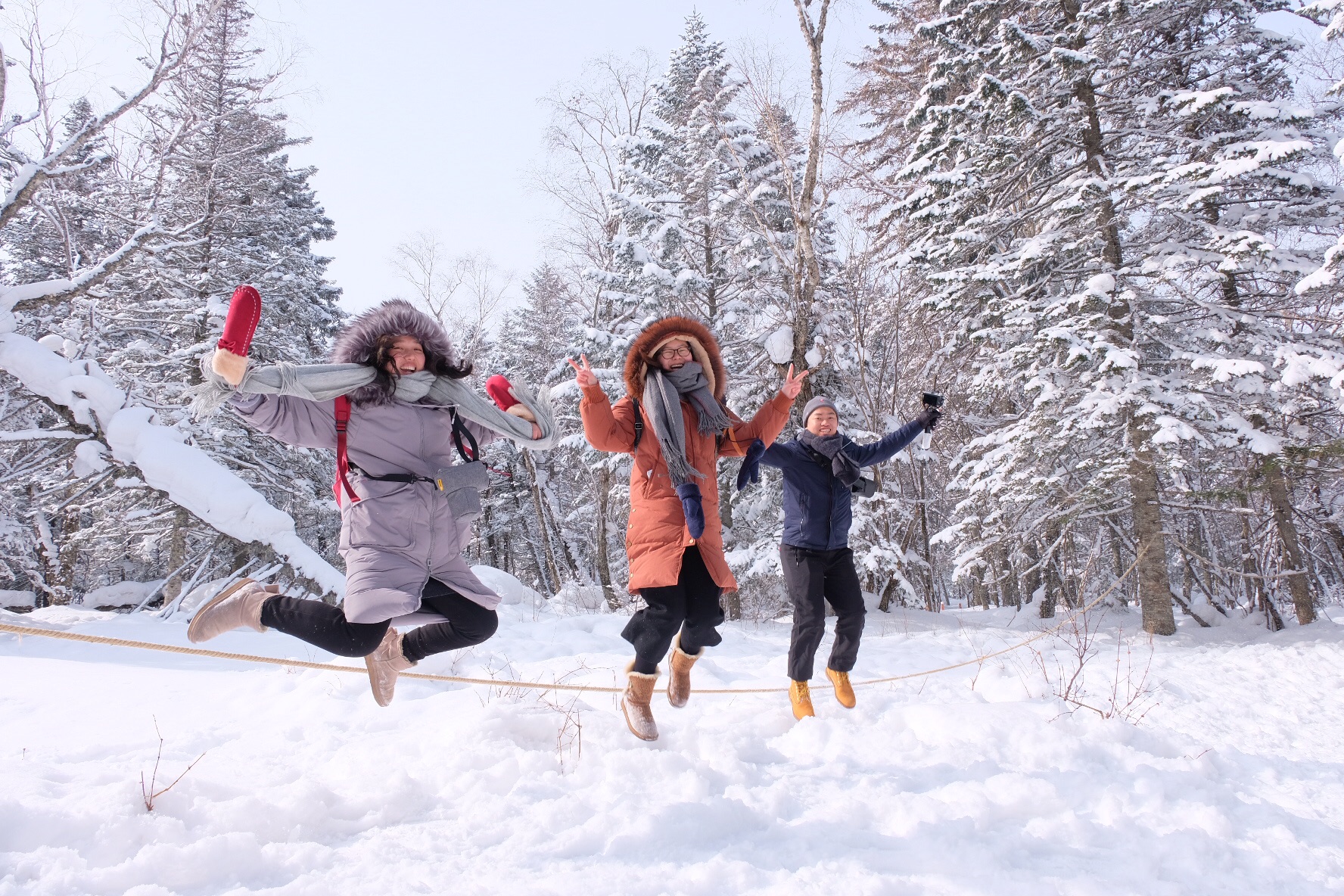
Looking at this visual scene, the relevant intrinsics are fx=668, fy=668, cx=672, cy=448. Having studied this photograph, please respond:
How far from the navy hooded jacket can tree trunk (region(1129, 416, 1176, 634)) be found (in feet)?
17.4

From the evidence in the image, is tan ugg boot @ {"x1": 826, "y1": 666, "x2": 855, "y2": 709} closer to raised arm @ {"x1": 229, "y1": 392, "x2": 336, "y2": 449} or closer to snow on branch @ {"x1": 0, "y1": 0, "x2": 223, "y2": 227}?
raised arm @ {"x1": 229, "y1": 392, "x2": 336, "y2": 449}

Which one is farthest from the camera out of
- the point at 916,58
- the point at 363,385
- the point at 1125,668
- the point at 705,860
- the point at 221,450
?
the point at 916,58

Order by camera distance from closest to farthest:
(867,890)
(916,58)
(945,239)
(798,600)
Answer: (867,890) < (798,600) < (945,239) < (916,58)

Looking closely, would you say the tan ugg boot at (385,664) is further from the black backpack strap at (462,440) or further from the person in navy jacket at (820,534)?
the person in navy jacket at (820,534)

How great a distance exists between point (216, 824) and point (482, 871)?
990 mm

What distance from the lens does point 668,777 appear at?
287 cm

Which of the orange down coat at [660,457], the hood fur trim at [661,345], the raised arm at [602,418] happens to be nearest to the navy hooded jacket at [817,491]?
the orange down coat at [660,457]

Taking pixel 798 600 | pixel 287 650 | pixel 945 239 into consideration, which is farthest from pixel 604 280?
Result: pixel 798 600

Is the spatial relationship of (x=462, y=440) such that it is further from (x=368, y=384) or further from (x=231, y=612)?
(x=231, y=612)

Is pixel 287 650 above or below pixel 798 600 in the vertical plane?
below

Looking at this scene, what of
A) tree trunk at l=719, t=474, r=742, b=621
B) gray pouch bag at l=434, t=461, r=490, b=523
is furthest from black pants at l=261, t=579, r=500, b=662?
tree trunk at l=719, t=474, r=742, b=621

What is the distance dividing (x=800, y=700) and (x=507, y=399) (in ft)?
7.91

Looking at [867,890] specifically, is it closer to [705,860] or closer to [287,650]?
[705,860]

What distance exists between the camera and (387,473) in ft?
10.2
